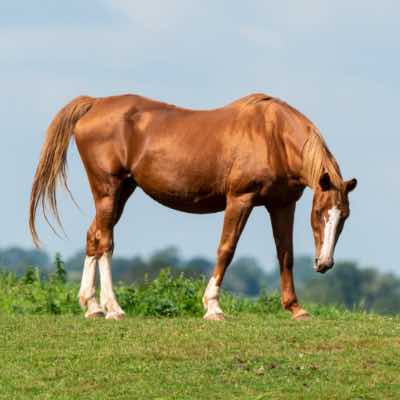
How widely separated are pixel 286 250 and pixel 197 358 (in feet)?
9.09

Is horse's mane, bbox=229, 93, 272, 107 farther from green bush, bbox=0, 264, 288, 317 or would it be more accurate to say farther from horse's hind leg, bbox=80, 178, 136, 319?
green bush, bbox=0, 264, 288, 317

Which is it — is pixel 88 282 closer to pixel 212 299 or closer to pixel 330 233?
pixel 212 299

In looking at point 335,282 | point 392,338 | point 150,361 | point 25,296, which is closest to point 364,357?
point 392,338

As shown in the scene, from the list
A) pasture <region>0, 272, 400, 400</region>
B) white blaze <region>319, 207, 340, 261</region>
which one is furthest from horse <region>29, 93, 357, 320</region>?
pasture <region>0, 272, 400, 400</region>

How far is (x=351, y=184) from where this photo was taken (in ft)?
43.5

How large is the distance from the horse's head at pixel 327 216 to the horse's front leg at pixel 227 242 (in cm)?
80

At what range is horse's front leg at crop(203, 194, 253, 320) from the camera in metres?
13.6

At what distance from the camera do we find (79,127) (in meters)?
14.7

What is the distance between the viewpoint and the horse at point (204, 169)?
44.0 ft

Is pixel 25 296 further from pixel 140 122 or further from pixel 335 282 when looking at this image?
pixel 335 282

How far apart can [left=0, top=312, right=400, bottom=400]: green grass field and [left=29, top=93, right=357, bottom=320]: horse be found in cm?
89

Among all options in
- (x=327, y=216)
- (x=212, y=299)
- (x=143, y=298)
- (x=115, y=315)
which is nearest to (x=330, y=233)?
(x=327, y=216)

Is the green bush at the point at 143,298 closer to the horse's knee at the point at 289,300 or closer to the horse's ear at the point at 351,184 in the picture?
the horse's knee at the point at 289,300

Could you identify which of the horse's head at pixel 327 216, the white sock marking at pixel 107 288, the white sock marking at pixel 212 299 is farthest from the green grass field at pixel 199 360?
the white sock marking at pixel 107 288
